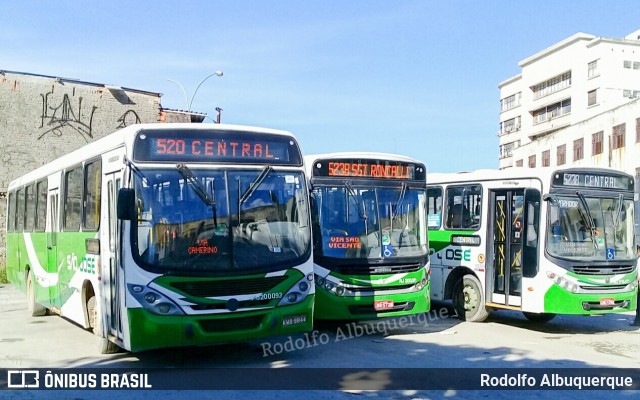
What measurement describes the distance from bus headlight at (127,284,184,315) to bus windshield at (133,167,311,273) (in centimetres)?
31

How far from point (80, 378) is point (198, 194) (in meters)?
2.62

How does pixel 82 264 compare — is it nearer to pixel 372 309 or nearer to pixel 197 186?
pixel 197 186

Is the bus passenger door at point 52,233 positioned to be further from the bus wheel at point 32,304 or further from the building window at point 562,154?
the building window at point 562,154

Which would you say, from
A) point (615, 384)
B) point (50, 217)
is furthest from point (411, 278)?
point (50, 217)

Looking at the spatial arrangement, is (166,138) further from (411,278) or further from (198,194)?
(411,278)

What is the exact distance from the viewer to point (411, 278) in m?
11.8

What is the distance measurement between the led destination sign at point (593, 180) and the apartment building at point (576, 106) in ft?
101

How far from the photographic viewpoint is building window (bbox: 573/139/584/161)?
166 ft

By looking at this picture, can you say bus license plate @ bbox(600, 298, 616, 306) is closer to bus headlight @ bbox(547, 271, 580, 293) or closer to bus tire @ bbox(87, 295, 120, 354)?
bus headlight @ bbox(547, 271, 580, 293)

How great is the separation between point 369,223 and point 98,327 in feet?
14.9

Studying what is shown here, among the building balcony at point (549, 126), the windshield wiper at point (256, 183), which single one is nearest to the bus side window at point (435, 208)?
the windshield wiper at point (256, 183)

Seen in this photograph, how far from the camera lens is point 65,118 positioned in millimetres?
25375

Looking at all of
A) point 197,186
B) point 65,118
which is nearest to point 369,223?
point 197,186

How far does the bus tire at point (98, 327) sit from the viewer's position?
974 cm
